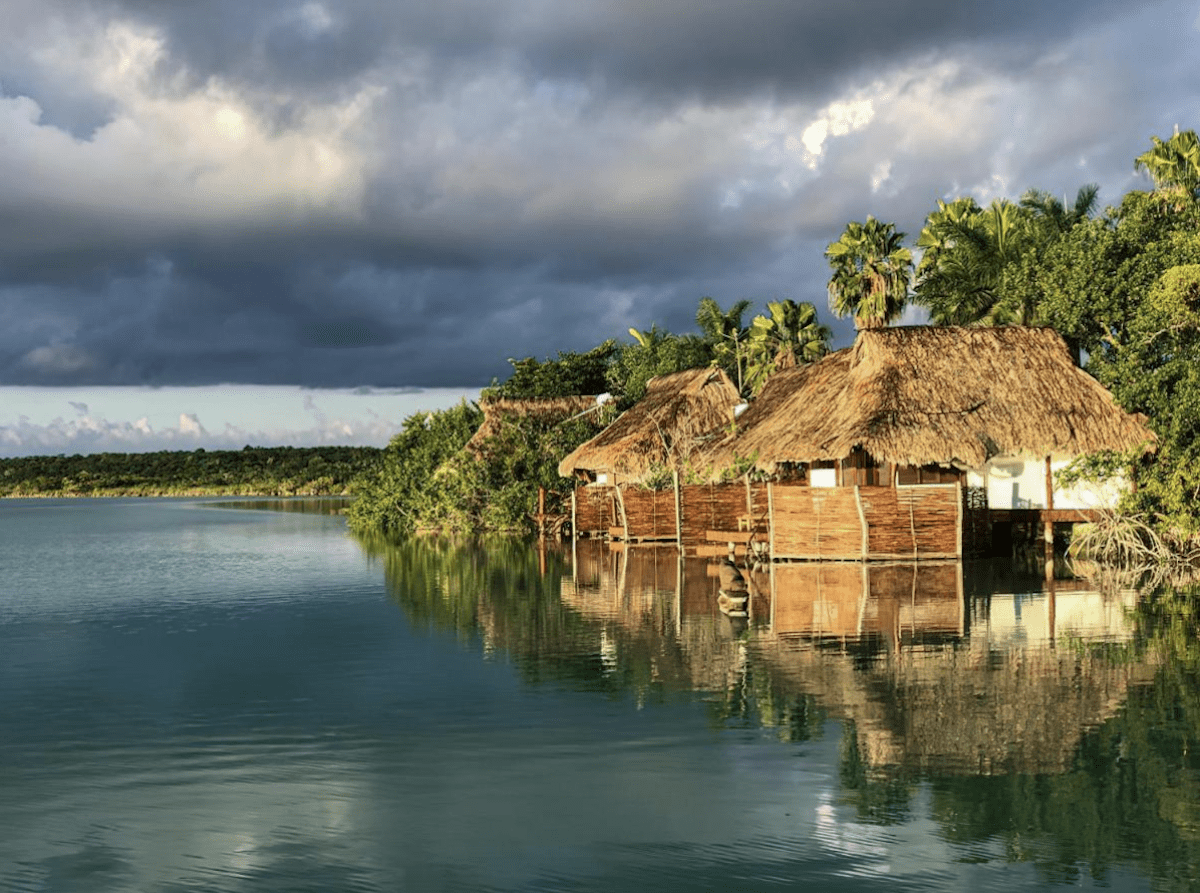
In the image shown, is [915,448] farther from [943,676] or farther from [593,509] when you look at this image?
[593,509]

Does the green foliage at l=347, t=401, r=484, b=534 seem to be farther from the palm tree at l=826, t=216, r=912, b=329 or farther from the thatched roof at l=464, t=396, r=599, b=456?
the palm tree at l=826, t=216, r=912, b=329

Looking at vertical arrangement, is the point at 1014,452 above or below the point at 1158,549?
above

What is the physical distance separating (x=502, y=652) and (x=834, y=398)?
595 inches

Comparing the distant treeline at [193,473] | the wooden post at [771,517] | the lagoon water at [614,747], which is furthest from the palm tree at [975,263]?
the distant treeline at [193,473]

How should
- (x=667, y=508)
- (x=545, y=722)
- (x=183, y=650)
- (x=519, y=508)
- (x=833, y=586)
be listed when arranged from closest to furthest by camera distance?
(x=545, y=722)
(x=183, y=650)
(x=833, y=586)
(x=667, y=508)
(x=519, y=508)

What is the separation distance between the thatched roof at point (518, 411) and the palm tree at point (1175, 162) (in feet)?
57.6

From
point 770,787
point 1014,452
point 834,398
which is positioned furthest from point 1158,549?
point 770,787

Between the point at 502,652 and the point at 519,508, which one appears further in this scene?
the point at 519,508

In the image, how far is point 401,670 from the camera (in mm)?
13258

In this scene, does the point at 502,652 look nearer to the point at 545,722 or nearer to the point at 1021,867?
the point at 545,722

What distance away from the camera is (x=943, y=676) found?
1186cm

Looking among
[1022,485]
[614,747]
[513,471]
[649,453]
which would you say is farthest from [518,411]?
[614,747]

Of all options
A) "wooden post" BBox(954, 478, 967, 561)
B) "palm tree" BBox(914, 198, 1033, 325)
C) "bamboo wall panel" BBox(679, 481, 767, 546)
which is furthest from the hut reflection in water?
"palm tree" BBox(914, 198, 1033, 325)

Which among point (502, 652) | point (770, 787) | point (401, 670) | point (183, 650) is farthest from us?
point (183, 650)
